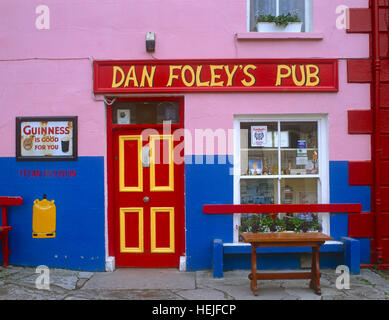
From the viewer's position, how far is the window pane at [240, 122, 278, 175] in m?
6.61

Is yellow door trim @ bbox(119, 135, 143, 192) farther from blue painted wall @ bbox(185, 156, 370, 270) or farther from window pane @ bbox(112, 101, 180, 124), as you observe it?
blue painted wall @ bbox(185, 156, 370, 270)

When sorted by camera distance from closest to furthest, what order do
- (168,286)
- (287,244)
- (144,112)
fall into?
(287,244) → (168,286) → (144,112)

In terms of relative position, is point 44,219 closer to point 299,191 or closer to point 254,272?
point 254,272

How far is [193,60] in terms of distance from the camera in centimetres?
645

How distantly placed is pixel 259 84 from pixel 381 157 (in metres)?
2.25

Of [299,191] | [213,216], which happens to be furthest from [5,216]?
[299,191]

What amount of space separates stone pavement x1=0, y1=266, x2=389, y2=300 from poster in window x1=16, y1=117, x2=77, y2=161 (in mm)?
1806

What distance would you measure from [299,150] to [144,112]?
2.61 metres

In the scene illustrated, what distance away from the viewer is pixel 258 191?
21.7ft

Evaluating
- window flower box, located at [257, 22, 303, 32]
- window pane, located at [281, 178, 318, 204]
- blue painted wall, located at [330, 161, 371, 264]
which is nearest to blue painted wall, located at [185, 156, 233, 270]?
window pane, located at [281, 178, 318, 204]

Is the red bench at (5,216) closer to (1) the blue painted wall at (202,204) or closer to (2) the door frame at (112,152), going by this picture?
(2) the door frame at (112,152)

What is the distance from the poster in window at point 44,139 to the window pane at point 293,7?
155 inches

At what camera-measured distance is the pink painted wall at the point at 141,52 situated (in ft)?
21.3

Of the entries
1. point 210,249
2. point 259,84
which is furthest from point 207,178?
point 259,84
